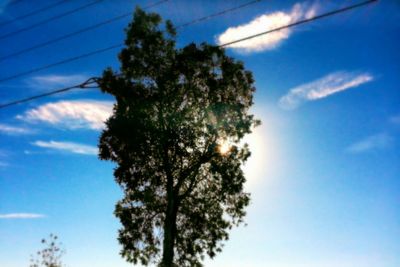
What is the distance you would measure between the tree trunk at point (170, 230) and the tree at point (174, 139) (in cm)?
6

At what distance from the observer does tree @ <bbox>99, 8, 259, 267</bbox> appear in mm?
24359

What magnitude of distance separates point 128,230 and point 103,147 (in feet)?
18.4

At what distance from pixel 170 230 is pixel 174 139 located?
18.1 feet

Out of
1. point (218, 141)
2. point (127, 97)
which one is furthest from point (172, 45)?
point (218, 141)

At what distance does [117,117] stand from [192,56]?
6.09 metres

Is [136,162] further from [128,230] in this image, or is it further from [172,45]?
[172,45]

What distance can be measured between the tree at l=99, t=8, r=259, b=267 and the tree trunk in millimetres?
64

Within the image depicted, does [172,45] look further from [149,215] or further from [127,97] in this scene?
[149,215]

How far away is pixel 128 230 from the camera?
25.4 metres

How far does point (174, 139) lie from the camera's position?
24.2 metres

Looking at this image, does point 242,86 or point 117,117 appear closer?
point 117,117

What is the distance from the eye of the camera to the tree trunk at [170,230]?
76.1 ft

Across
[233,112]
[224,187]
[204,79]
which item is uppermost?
[204,79]

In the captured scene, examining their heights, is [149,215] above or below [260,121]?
below
